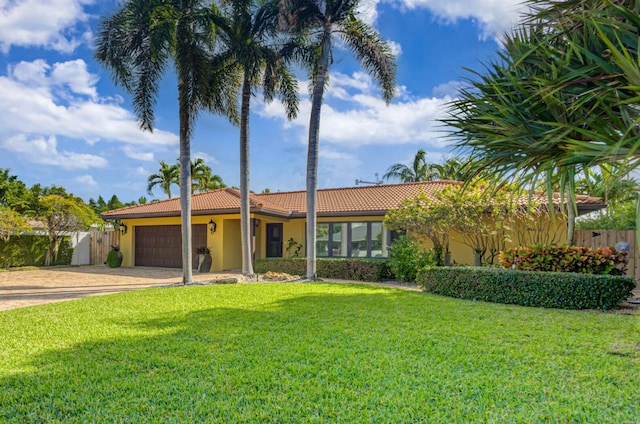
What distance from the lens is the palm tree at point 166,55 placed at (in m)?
11.7

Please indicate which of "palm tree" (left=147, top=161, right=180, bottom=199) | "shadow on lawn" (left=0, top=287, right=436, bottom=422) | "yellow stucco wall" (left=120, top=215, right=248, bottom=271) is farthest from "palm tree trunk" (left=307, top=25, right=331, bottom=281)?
"palm tree" (left=147, top=161, right=180, bottom=199)

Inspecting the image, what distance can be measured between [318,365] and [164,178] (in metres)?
34.9

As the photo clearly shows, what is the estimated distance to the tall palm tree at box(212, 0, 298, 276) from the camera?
44.3ft

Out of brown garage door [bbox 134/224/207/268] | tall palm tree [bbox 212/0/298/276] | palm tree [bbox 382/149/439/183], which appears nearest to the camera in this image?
tall palm tree [bbox 212/0/298/276]

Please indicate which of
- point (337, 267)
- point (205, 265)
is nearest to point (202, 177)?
point (205, 265)

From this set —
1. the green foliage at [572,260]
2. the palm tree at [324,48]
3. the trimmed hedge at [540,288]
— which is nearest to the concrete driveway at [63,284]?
the palm tree at [324,48]

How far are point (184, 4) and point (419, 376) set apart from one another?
1342 cm

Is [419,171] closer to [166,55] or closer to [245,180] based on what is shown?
[245,180]

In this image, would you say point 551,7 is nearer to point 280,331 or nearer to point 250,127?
point 280,331

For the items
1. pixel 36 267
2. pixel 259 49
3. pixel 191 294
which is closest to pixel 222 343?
pixel 191 294

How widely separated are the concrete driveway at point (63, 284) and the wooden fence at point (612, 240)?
1473 centimetres

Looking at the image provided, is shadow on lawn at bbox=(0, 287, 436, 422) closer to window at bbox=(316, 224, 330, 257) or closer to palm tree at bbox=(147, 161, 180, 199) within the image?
window at bbox=(316, 224, 330, 257)

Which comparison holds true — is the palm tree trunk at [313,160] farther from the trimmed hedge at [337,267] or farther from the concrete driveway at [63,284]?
the concrete driveway at [63,284]

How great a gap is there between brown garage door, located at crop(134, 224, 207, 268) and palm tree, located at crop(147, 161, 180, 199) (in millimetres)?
15352
